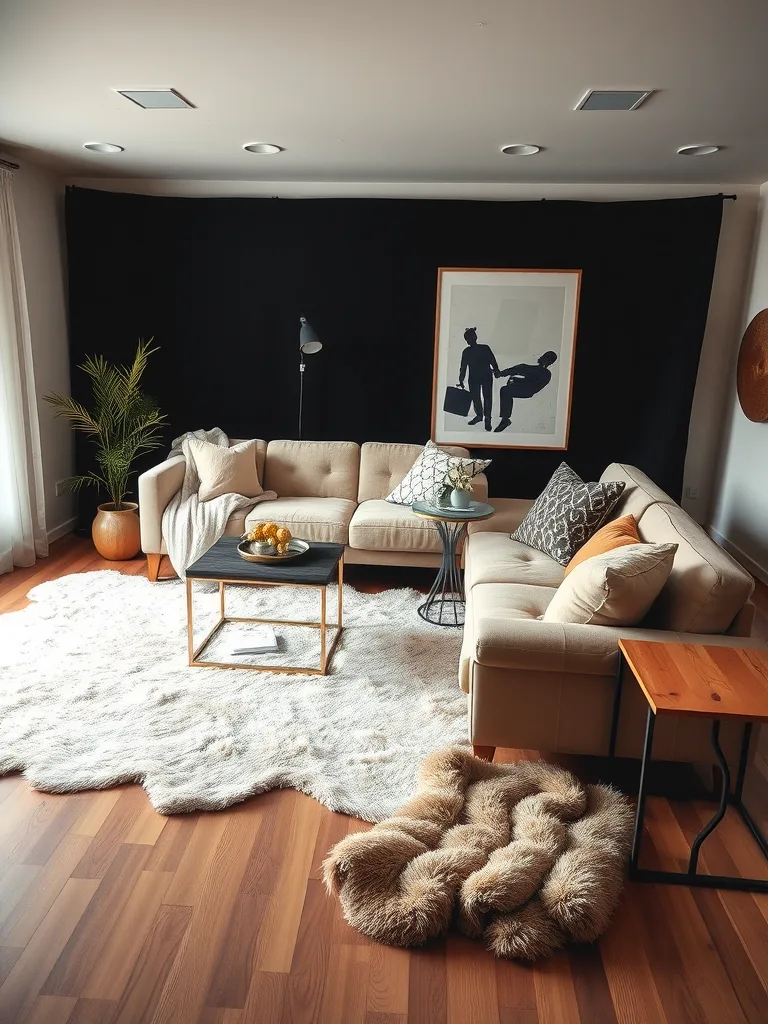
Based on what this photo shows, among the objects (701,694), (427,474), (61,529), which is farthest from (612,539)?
(61,529)

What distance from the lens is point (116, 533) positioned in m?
4.89

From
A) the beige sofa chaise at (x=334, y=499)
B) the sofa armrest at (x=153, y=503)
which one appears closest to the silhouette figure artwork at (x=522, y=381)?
the beige sofa chaise at (x=334, y=499)

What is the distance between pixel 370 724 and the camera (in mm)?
2939

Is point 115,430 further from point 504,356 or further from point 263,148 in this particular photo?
point 504,356

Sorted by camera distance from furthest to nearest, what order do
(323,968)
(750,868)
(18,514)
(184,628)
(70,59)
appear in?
(18,514)
(184,628)
(70,59)
(750,868)
(323,968)

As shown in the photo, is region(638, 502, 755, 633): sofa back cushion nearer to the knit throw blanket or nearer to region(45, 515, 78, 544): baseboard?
the knit throw blanket

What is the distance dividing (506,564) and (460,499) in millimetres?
482

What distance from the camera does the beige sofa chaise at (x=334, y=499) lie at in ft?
14.4

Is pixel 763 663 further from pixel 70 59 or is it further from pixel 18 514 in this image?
pixel 18 514

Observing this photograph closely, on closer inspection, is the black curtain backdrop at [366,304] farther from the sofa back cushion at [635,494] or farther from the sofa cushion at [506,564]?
the sofa cushion at [506,564]

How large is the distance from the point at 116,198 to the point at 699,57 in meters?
3.89

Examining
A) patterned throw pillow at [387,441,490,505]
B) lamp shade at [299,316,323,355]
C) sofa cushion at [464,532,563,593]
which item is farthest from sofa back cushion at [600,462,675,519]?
lamp shade at [299,316,323,355]

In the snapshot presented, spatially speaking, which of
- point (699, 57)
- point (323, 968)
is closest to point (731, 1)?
point (699, 57)

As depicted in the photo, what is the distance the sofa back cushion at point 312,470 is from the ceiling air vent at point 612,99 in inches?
97.1
